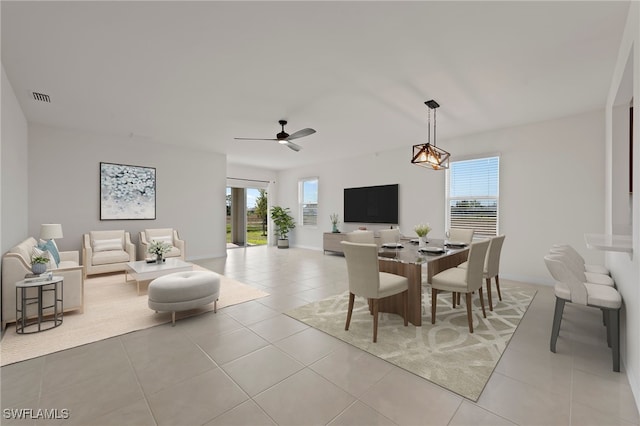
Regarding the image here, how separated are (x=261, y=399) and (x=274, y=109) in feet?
12.2

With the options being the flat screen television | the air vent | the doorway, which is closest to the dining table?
the flat screen television

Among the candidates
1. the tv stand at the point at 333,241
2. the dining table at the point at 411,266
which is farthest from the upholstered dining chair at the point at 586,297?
the tv stand at the point at 333,241

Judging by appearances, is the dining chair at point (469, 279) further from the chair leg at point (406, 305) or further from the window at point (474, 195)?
the window at point (474, 195)

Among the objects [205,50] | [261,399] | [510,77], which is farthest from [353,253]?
[510,77]

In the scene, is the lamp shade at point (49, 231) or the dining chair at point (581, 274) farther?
the lamp shade at point (49, 231)

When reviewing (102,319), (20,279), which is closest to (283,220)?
(102,319)

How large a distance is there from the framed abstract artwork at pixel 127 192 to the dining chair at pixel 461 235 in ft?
21.3

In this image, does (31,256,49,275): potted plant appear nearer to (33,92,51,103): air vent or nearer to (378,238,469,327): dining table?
(33,92,51,103): air vent

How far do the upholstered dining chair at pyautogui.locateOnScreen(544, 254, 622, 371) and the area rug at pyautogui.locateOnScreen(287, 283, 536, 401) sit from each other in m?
0.59

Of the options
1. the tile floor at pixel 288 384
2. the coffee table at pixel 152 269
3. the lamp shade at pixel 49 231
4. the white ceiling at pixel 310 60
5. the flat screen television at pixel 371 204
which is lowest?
the tile floor at pixel 288 384

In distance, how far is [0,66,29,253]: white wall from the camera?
3.08m

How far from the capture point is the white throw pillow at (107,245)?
5.24m

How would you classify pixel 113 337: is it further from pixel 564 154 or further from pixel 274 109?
pixel 564 154

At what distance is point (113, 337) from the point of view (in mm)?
2729
